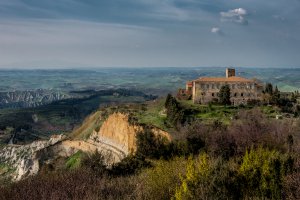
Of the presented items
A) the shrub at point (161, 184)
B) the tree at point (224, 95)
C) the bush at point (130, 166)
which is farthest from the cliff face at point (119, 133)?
the shrub at point (161, 184)

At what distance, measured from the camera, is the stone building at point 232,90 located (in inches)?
2657

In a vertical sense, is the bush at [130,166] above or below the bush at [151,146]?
below

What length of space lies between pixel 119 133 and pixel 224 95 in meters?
18.6

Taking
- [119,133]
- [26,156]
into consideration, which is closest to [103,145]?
[119,133]

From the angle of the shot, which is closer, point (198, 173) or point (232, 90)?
point (198, 173)

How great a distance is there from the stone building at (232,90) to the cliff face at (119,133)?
13.7 m

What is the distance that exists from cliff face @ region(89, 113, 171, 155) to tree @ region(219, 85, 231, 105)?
15632 mm

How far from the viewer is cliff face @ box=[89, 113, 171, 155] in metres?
58.0

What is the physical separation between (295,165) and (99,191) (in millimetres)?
12634

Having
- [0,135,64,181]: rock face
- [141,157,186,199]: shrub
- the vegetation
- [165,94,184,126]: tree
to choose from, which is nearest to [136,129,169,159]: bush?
the vegetation

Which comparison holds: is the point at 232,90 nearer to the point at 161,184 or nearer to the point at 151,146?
the point at 151,146

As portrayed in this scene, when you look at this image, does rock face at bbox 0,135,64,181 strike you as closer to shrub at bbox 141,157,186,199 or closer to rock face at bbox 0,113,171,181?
rock face at bbox 0,113,171,181

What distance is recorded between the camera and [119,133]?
6538cm

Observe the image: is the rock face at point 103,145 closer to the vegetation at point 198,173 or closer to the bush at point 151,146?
the bush at point 151,146
